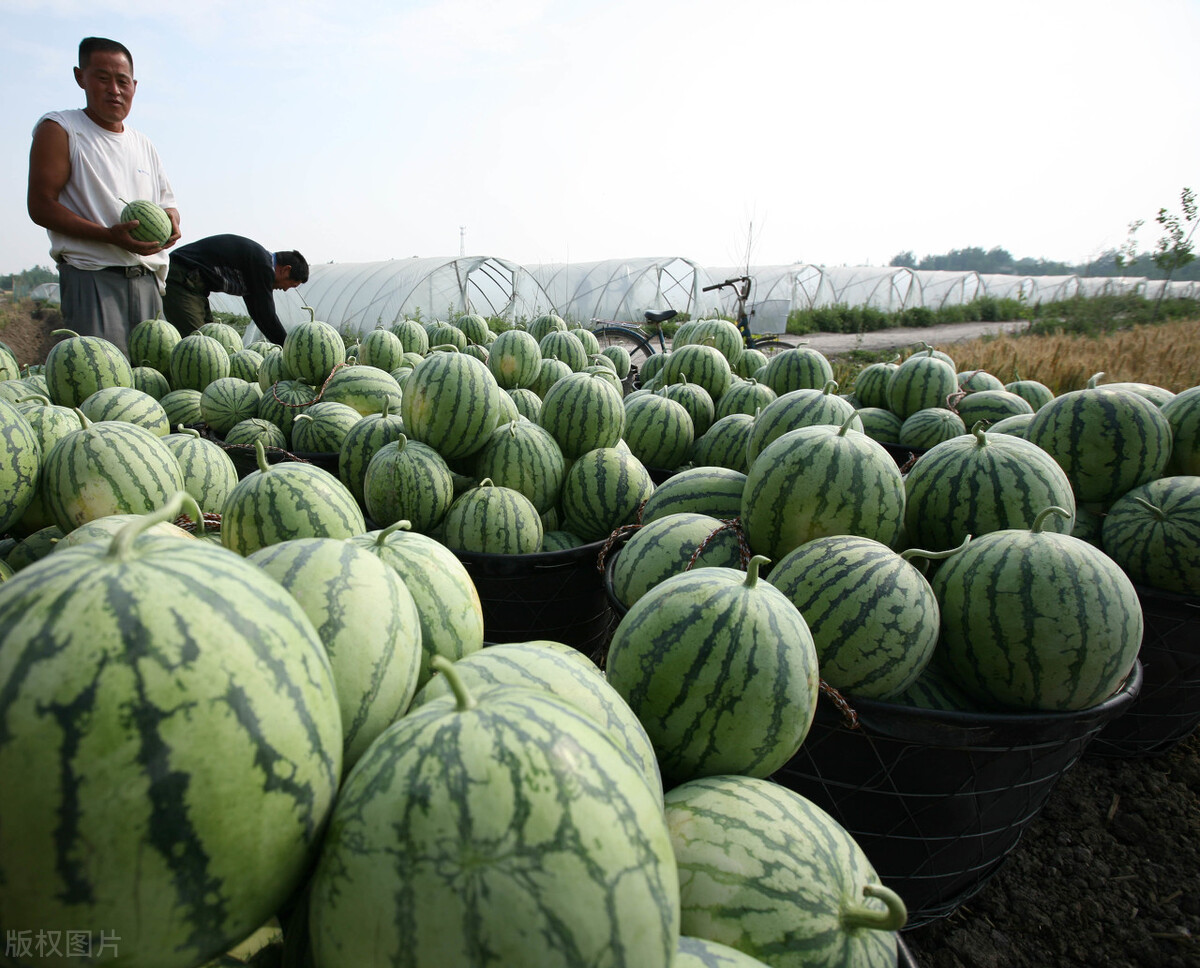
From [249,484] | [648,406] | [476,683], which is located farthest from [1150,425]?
[249,484]

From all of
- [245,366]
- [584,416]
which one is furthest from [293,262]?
[584,416]

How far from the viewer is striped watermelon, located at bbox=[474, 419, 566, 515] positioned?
9.53 feet

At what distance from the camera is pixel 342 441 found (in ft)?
11.0

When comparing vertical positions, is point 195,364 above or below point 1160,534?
above

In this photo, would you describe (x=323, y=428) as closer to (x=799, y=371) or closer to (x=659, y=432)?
(x=659, y=432)

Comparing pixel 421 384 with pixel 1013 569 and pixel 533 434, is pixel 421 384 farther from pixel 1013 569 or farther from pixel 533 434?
pixel 1013 569

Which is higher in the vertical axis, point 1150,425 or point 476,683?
point 1150,425

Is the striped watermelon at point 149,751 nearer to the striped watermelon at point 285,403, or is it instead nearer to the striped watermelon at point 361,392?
the striped watermelon at point 361,392

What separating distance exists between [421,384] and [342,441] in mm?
707

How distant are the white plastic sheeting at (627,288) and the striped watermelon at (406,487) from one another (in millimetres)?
20186

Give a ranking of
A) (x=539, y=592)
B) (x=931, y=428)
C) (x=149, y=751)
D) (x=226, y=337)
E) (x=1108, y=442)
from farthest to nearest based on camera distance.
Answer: (x=226, y=337) < (x=931, y=428) < (x=539, y=592) < (x=1108, y=442) < (x=149, y=751)

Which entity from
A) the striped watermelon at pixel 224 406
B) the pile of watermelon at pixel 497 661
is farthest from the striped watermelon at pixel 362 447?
the striped watermelon at pixel 224 406

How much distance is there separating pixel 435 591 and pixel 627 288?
22.2 meters

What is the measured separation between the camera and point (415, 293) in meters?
17.7
